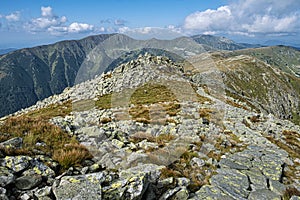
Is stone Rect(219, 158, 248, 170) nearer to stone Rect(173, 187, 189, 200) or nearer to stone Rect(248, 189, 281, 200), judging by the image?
stone Rect(248, 189, 281, 200)

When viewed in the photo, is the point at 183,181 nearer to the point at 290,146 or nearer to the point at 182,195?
the point at 182,195

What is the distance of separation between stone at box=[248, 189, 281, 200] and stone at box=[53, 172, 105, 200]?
24.9 feet

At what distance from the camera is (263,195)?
12039 millimetres

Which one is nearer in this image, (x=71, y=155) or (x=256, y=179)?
(x=71, y=155)

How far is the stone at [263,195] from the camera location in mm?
11766

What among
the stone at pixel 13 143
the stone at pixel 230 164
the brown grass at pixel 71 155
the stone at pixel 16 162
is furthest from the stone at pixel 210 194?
the stone at pixel 13 143

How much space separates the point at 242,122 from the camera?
96.3 ft

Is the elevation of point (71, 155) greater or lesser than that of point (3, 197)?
lesser

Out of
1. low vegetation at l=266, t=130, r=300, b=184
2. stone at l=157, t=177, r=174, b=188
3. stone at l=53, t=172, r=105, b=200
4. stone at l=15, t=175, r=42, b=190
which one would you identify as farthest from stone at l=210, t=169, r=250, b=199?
stone at l=15, t=175, r=42, b=190

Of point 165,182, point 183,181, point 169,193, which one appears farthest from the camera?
point 183,181

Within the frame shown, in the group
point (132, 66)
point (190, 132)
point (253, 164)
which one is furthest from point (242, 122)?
point (132, 66)

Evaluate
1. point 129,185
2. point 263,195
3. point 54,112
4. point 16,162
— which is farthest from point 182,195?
point 54,112

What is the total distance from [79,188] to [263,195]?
914 centimetres

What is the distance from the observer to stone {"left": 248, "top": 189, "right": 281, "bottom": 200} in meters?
11.8
